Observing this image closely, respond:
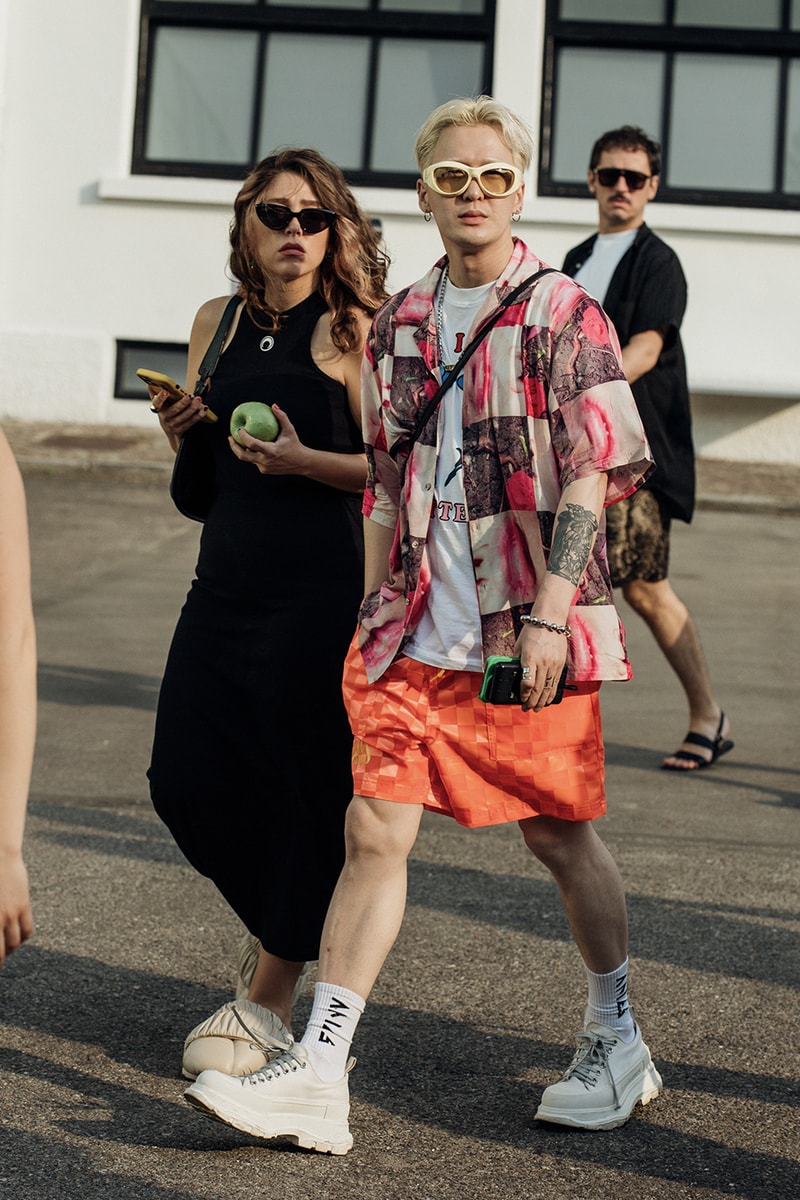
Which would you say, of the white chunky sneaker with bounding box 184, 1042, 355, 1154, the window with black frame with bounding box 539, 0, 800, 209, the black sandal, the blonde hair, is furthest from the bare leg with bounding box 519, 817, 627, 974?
the window with black frame with bounding box 539, 0, 800, 209

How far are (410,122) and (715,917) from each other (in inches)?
564

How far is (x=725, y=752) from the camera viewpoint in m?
6.77

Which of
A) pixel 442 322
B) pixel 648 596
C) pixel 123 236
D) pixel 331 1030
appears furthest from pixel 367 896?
pixel 123 236

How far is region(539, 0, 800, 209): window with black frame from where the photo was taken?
17.4m

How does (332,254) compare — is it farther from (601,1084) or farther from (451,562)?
(601,1084)

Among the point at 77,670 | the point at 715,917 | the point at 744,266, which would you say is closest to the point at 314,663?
the point at 715,917

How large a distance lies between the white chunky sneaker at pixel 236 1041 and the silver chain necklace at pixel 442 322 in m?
1.42

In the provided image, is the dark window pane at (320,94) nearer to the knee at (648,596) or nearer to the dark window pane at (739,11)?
the dark window pane at (739,11)

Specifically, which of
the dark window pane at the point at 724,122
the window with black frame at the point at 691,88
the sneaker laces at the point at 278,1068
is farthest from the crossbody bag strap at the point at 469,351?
the dark window pane at the point at 724,122

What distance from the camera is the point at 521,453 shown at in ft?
10.8

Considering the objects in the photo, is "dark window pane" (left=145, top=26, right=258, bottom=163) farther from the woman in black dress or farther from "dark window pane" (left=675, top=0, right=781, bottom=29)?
the woman in black dress

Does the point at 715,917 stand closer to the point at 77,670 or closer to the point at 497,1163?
the point at 497,1163

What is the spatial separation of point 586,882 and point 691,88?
15566 mm

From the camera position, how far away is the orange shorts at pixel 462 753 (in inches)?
130
